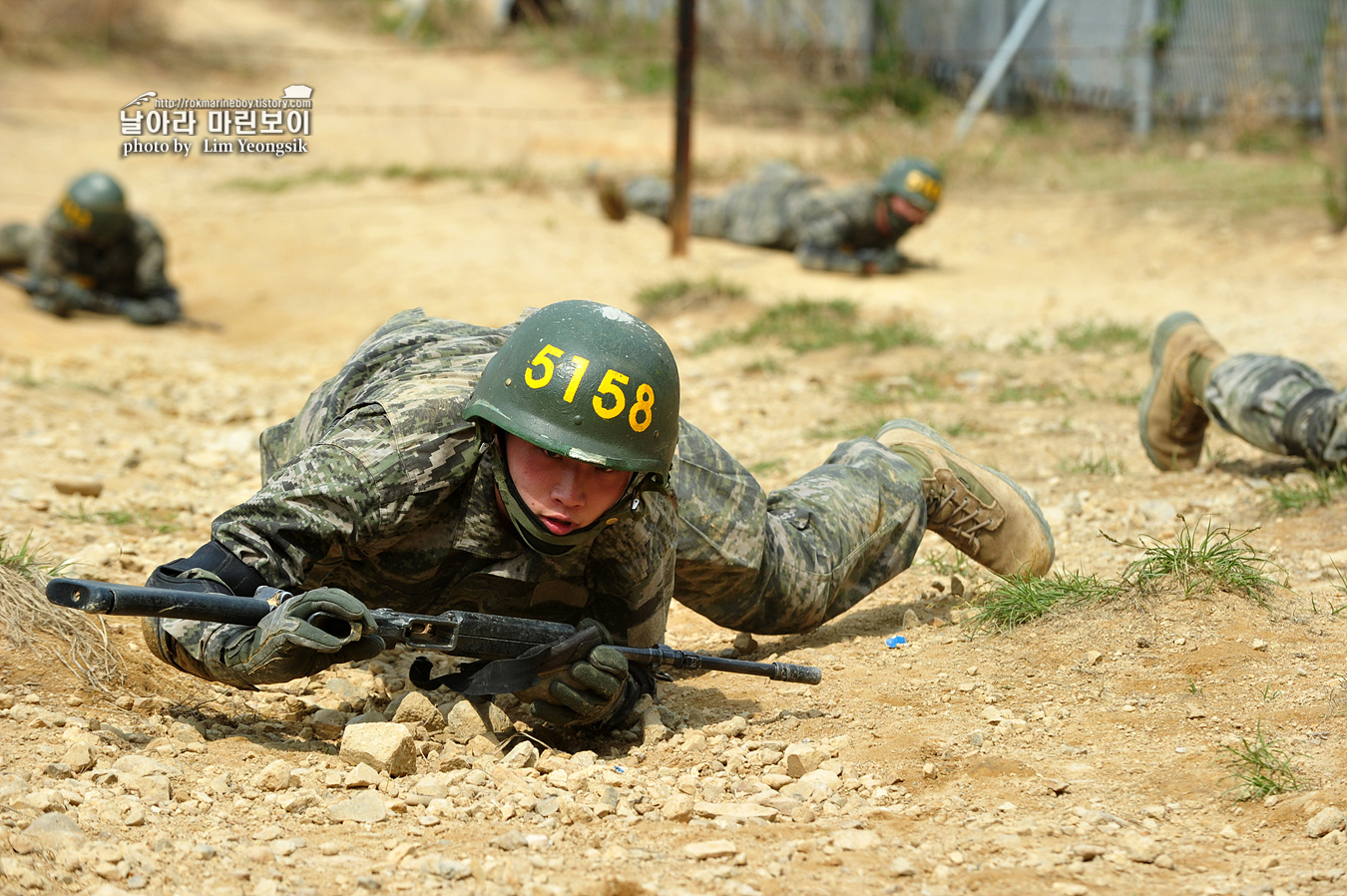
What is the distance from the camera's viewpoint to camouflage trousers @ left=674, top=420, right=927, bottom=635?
3.27 metres

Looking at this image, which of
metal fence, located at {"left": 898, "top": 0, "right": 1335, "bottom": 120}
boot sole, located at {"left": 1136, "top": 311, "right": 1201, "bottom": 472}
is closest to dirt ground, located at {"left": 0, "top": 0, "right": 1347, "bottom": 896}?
boot sole, located at {"left": 1136, "top": 311, "right": 1201, "bottom": 472}

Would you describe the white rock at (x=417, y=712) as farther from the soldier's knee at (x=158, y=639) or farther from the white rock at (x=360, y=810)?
the soldier's knee at (x=158, y=639)

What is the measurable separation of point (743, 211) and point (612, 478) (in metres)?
Answer: 8.66

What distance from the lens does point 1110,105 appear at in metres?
14.2

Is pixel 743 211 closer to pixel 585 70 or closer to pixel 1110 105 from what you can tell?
pixel 1110 105

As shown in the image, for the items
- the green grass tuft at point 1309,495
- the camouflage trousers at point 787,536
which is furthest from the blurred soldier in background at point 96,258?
the green grass tuft at point 1309,495

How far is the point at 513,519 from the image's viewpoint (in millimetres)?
2762

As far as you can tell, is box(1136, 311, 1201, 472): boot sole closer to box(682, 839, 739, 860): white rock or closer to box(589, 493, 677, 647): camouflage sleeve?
box(589, 493, 677, 647): camouflage sleeve

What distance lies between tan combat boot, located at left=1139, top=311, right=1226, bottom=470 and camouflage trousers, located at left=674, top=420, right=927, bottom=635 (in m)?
1.41

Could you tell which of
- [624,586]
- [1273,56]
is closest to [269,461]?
[624,586]

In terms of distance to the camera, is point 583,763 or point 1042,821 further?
point 583,763

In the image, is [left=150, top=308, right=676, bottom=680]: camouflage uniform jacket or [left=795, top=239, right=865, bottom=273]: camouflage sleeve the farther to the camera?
[left=795, top=239, right=865, bottom=273]: camouflage sleeve

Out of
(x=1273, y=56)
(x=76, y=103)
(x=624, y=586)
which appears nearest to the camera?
(x=624, y=586)

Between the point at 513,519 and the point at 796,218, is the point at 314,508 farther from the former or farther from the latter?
Result: the point at 796,218
